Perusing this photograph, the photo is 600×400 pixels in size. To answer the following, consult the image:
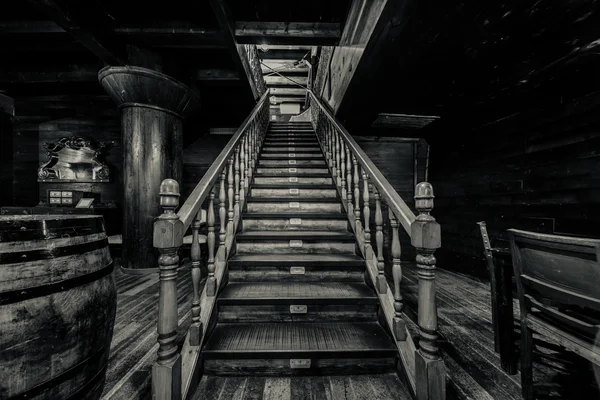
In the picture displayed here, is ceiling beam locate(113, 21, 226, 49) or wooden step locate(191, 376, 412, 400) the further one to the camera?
ceiling beam locate(113, 21, 226, 49)

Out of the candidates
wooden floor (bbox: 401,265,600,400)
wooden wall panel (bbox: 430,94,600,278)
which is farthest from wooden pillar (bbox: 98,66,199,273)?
wooden wall panel (bbox: 430,94,600,278)

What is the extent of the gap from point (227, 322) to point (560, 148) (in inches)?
158

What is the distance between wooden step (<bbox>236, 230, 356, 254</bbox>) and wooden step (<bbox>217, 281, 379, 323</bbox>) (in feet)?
1.82

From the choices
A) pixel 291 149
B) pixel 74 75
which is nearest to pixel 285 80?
pixel 291 149

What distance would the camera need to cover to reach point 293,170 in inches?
145

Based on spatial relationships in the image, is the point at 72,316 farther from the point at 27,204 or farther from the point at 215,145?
the point at 27,204

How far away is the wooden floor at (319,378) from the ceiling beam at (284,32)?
3328 millimetres

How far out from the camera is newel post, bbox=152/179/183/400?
3.65 feet

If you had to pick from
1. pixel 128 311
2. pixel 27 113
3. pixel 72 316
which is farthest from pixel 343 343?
pixel 27 113

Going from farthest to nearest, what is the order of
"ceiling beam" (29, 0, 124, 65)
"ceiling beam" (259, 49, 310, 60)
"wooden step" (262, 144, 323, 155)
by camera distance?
"ceiling beam" (259, 49, 310, 60)
"wooden step" (262, 144, 323, 155)
"ceiling beam" (29, 0, 124, 65)

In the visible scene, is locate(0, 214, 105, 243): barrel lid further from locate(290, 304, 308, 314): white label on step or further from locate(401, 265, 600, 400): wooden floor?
locate(401, 265, 600, 400): wooden floor

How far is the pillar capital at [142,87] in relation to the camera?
305 centimetres

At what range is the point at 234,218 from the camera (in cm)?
233

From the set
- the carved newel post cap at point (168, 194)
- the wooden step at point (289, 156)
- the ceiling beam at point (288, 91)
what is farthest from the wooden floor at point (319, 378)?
the ceiling beam at point (288, 91)
